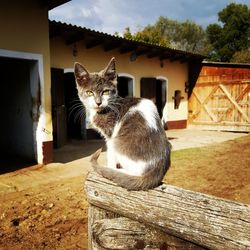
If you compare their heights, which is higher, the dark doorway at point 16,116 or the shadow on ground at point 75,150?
the dark doorway at point 16,116

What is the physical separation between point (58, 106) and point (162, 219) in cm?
895

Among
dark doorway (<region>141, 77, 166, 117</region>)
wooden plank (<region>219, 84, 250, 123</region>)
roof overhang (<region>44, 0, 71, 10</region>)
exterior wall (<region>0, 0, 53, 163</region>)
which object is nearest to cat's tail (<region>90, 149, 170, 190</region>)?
exterior wall (<region>0, 0, 53, 163</region>)

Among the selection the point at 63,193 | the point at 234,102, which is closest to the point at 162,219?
the point at 63,193

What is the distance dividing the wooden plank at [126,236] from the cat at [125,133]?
0.68 feet

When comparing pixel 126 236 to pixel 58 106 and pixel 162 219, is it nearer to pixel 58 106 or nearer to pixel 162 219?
pixel 162 219

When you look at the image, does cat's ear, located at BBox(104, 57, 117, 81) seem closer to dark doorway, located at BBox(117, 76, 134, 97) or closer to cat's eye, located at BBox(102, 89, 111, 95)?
cat's eye, located at BBox(102, 89, 111, 95)

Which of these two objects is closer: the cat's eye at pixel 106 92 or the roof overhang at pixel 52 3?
the cat's eye at pixel 106 92

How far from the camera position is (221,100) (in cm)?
1543

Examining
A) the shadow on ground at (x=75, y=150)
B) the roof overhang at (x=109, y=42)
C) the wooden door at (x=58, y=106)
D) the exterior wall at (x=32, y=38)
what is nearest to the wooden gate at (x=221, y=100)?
the roof overhang at (x=109, y=42)

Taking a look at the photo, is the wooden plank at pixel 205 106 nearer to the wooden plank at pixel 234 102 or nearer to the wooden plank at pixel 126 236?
the wooden plank at pixel 234 102

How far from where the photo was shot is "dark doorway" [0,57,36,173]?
27.3ft

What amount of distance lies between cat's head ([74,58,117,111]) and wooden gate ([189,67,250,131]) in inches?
517

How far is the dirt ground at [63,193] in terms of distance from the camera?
429 cm

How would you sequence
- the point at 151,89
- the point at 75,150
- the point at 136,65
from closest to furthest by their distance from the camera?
the point at 75,150, the point at 136,65, the point at 151,89
